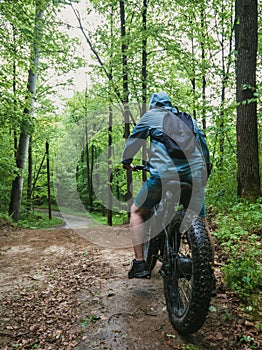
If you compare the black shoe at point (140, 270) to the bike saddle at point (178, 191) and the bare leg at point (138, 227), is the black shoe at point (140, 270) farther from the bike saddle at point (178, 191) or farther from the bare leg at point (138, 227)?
the bike saddle at point (178, 191)

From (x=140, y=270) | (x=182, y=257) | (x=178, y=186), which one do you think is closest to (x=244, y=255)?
(x=140, y=270)

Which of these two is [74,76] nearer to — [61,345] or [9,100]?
[9,100]

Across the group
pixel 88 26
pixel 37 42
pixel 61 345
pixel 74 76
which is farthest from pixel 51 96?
pixel 61 345

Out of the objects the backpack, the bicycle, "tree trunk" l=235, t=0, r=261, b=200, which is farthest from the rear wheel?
"tree trunk" l=235, t=0, r=261, b=200

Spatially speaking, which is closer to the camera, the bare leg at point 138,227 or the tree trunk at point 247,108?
the bare leg at point 138,227

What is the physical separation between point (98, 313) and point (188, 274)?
108 cm

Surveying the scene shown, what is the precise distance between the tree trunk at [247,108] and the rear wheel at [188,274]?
4.08 meters

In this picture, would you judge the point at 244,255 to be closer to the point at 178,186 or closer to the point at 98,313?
the point at 178,186

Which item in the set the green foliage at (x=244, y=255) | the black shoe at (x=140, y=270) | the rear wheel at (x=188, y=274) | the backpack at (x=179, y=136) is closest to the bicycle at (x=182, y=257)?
the rear wheel at (x=188, y=274)

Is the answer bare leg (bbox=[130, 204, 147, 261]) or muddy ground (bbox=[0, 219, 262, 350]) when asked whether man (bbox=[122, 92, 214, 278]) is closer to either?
bare leg (bbox=[130, 204, 147, 261])

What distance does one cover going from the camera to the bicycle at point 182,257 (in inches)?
79.6

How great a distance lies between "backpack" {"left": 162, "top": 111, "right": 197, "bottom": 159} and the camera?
2594 mm

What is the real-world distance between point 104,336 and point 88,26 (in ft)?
44.5

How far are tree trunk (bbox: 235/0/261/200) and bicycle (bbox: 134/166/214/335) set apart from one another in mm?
3786
